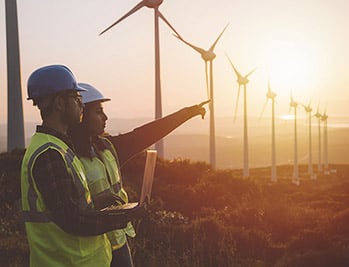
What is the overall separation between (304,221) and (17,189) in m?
7.79

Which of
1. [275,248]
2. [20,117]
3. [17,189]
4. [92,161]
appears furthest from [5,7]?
[92,161]

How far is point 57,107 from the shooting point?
3.39 metres

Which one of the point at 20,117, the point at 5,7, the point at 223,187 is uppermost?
the point at 5,7

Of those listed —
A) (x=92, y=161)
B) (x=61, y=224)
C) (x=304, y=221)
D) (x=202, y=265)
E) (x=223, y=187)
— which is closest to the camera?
(x=61, y=224)

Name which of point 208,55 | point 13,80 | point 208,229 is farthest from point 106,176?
point 208,55

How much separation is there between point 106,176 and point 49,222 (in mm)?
796

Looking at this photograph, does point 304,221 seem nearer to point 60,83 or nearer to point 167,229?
point 167,229

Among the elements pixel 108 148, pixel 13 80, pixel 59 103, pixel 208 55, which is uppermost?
pixel 208 55

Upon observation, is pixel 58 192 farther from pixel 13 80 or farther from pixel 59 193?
pixel 13 80

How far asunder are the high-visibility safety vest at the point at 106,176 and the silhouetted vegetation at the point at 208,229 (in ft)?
4.07

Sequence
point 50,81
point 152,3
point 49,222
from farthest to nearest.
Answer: point 152,3 → point 50,81 → point 49,222

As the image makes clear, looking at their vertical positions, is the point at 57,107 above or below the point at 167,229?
above

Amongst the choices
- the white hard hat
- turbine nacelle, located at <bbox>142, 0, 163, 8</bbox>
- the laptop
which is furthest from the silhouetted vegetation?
turbine nacelle, located at <bbox>142, 0, 163, 8</bbox>

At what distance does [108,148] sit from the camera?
425 cm
